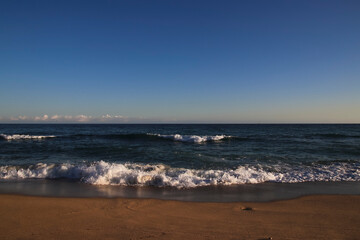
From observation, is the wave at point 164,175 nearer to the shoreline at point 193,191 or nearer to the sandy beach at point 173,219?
the shoreline at point 193,191

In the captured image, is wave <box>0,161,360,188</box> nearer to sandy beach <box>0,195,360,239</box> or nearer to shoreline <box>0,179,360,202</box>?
shoreline <box>0,179,360,202</box>

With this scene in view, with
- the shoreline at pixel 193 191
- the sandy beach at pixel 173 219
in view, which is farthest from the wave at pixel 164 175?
the sandy beach at pixel 173 219

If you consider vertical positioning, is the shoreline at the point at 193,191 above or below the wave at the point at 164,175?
below

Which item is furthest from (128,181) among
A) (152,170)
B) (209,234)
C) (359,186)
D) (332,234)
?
(359,186)

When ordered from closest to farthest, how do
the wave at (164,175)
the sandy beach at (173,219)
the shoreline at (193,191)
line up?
the sandy beach at (173,219)
the shoreline at (193,191)
the wave at (164,175)

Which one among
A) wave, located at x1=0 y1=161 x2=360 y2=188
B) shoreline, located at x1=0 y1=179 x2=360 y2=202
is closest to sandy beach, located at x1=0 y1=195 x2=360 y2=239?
shoreline, located at x1=0 y1=179 x2=360 y2=202

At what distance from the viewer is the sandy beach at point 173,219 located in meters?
4.01

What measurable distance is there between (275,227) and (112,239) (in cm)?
322

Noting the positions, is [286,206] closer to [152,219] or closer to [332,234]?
[332,234]

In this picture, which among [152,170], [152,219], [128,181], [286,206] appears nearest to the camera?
[152,219]

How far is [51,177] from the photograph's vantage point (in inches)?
341

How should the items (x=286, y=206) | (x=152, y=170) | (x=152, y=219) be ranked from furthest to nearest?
(x=152, y=170), (x=286, y=206), (x=152, y=219)

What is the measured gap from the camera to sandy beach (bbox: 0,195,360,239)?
158 inches

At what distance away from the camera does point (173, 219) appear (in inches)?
184
